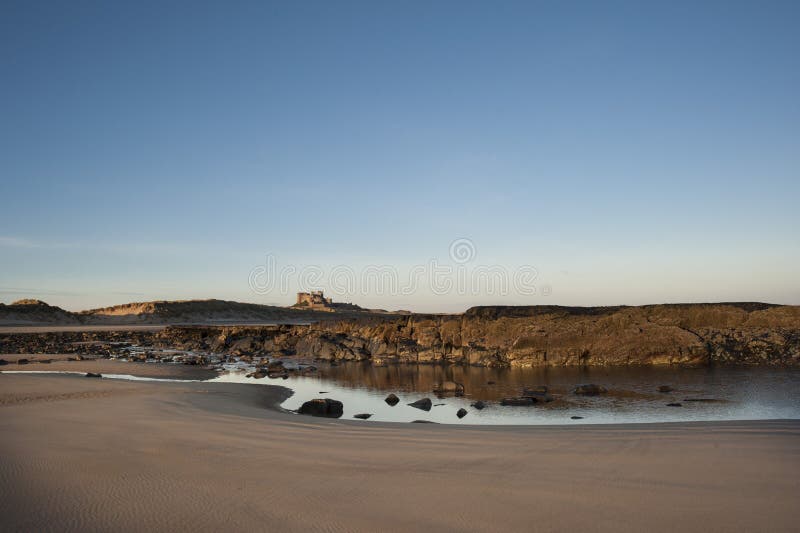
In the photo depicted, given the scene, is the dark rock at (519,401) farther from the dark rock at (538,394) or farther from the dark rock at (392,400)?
the dark rock at (392,400)

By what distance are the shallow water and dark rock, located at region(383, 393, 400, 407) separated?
210 millimetres

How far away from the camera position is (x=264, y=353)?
39.1 meters

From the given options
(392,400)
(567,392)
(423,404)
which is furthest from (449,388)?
(567,392)

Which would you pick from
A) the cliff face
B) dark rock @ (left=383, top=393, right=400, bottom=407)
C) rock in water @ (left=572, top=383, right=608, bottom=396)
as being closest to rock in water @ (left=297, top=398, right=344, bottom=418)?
dark rock @ (left=383, top=393, right=400, bottom=407)

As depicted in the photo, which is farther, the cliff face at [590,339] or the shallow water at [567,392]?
the cliff face at [590,339]

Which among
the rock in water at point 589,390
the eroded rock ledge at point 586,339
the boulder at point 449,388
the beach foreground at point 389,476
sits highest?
the eroded rock ledge at point 586,339

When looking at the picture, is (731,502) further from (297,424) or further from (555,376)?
(555,376)

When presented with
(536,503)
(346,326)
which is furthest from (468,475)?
(346,326)

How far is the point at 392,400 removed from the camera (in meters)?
18.4

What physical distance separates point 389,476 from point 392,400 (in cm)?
1060

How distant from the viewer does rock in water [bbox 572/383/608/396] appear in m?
18.9

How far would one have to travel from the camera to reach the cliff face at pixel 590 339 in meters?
27.7

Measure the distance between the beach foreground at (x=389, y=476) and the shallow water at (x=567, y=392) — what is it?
10.00ft

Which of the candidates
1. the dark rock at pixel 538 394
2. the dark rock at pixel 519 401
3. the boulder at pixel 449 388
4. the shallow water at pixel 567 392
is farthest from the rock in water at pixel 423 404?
the dark rock at pixel 538 394
